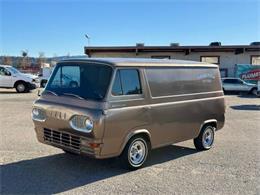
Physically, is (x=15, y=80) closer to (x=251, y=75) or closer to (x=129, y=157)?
(x=251, y=75)

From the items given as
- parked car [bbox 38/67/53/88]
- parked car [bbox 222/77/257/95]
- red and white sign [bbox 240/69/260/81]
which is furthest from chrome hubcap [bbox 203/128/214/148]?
parked car [bbox 38/67/53/88]

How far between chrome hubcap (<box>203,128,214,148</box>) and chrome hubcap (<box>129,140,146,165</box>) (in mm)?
2204

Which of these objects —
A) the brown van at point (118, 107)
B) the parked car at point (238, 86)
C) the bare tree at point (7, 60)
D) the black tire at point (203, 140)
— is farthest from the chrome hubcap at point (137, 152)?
the bare tree at point (7, 60)

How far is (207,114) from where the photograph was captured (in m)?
7.93

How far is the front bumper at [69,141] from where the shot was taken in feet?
18.4

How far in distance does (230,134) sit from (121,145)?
5132 millimetres

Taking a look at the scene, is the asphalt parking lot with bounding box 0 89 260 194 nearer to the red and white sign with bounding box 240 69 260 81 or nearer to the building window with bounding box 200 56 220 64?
the red and white sign with bounding box 240 69 260 81

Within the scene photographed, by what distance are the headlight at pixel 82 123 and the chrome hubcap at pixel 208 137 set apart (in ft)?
11.4

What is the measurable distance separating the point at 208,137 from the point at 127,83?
3.08 metres

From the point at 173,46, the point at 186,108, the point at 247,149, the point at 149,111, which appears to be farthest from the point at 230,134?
the point at 173,46

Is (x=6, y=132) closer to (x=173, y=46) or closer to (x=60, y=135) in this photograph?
(x=60, y=135)

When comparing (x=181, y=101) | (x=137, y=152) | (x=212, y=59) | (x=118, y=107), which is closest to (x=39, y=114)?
(x=118, y=107)

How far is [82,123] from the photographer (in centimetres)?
566

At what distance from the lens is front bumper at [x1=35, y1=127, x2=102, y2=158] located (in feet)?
18.4
